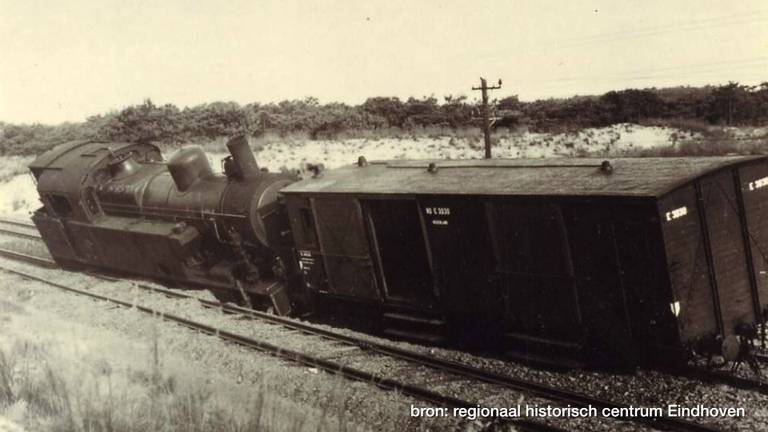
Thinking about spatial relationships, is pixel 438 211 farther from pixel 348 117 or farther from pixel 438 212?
pixel 348 117

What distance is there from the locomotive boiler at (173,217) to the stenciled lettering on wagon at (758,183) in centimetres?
852

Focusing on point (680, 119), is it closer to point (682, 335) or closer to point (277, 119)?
point (277, 119)

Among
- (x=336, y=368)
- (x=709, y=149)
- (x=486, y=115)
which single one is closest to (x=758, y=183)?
(x=336, y=368)

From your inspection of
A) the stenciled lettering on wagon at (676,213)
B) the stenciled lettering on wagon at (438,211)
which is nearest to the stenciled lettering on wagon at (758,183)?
the stenciled lettering on wagon at (676,213)

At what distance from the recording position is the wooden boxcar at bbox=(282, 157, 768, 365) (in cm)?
773

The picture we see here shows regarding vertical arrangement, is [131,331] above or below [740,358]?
above

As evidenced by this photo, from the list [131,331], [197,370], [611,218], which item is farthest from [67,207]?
[611,218]

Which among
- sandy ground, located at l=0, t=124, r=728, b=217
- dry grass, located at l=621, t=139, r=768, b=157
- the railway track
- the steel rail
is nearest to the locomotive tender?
the railway track

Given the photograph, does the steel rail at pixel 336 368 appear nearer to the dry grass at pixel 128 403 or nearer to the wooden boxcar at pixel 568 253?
the dry grass at pixel 128 403

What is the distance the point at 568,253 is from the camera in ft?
27.4

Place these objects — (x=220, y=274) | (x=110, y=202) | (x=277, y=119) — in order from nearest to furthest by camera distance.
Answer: (x=220, y=274) < (x=110, y=202) < (x=277, y=119)

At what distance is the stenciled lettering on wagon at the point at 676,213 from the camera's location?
7535 mm

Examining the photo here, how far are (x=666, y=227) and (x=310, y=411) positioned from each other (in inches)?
198

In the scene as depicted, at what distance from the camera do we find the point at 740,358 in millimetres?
8125
